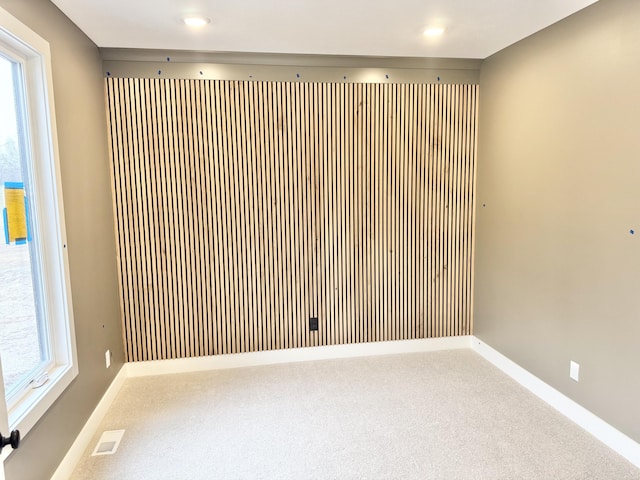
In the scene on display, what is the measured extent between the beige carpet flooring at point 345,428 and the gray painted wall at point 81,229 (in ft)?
1.01

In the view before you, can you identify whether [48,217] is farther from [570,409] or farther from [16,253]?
[570,409]

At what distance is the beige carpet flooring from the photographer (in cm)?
229

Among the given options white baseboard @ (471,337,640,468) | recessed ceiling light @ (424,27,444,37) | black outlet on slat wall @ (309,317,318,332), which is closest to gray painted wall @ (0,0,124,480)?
black outlet on slat wall @ (309,317,318,332)

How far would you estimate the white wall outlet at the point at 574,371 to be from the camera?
2689 millimetres

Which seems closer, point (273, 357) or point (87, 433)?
point (87, 433)

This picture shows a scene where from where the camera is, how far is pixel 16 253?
2027 millimetres

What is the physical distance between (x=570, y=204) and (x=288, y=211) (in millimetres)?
2120

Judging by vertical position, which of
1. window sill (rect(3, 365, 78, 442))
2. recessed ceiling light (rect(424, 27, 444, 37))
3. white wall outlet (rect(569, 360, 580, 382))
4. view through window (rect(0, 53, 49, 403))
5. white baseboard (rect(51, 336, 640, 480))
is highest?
recessed ceiling light (rect(424, 27, 444, 37))

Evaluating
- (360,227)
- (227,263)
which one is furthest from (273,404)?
(360,227)

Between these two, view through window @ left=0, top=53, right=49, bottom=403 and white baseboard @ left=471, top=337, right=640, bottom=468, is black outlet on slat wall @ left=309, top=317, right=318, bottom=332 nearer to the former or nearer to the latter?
white baseboard @ left=471, top=337, right=640, bottom=468

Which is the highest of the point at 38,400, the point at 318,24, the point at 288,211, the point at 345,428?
the point at 318,24

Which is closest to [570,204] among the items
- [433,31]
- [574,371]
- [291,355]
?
[574,371]

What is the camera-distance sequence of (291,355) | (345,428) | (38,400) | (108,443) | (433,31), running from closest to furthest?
(38,400)
(108,443)
(345,428)
(433,31)
(291,355)

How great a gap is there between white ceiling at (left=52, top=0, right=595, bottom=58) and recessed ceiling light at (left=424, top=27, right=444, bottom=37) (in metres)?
0.04
